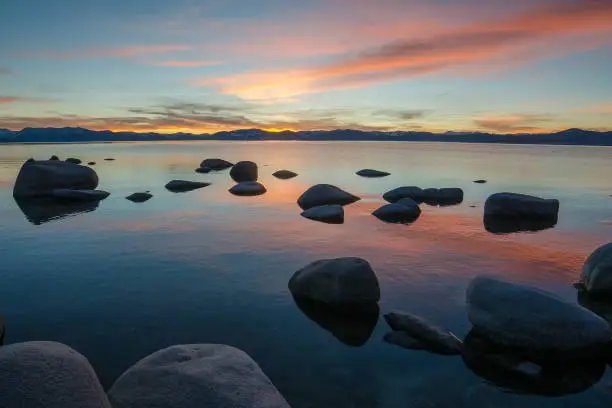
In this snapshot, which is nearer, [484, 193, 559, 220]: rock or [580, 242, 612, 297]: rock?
[580, 242, 612, 297]: rock

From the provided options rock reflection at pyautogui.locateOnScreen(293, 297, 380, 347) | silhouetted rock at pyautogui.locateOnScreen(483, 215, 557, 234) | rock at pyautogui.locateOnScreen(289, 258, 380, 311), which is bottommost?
silhouetted rock at pyautogui.locateOnScreen(483, 215, 557, 234)

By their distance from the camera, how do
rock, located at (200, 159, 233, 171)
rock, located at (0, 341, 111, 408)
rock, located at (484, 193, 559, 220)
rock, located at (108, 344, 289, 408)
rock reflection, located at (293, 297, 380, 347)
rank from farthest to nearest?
rock, located at (200, 159, 233, 171) < rock, located at (484, 193, 559, 220) < rock reflection, located at (293, 297, 380, 347) < rock, located at (108, 344, 289, 408) < rock, located at (0, 341, 111, 408)

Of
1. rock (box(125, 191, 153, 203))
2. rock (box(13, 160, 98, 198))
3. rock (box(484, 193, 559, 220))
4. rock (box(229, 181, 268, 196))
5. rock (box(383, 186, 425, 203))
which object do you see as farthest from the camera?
rock (box(229, 181, 268, 196))

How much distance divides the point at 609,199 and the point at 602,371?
30568 millimetres

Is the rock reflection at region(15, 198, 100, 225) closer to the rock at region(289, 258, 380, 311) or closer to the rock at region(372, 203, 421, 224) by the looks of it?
the rock at region(289, 258, 380, 311)

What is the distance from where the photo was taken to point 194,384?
221 inches

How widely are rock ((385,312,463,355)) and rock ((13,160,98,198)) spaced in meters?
30.2

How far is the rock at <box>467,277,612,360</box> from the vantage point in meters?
8.19

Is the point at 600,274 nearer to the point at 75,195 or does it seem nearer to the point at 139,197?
the point at 139,197

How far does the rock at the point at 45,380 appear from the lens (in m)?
4.34

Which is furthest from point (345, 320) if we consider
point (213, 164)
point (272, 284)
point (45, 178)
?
point (213, 164)

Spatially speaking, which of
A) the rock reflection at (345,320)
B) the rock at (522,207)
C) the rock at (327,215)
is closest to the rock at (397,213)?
the rock at (327,215)

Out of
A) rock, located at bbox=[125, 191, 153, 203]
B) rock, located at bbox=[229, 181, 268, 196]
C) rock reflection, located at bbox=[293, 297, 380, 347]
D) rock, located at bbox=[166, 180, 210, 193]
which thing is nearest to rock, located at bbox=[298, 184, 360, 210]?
rock, located at bbox=[229, 181, 268, 196]

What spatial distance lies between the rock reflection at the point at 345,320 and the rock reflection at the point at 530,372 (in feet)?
7.32
